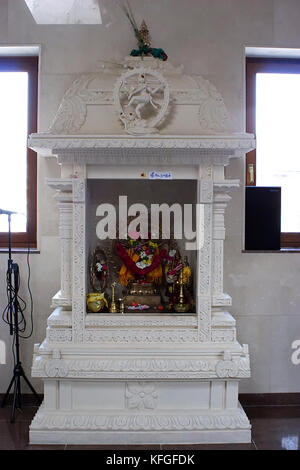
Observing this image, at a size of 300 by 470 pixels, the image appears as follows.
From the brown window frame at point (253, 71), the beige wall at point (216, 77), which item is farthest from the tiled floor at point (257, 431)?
the brown window frame at point (253, 71)

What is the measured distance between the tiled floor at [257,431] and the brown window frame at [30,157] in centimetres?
115

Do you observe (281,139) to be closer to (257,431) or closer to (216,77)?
(216,77)

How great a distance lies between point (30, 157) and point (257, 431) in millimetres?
2347

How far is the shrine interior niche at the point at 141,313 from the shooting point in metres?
2.55

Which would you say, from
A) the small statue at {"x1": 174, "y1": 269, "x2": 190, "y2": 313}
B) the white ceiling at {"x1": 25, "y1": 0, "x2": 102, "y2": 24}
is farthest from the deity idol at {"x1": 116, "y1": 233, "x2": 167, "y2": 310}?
the white ceiling at {"x1": 25, "y1": 0, "x2": 102, "y2": 24}

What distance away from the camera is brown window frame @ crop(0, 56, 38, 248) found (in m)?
3.27

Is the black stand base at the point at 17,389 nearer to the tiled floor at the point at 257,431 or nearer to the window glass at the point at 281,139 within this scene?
the tiled floor at the point at 257,431

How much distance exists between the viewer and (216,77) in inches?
122

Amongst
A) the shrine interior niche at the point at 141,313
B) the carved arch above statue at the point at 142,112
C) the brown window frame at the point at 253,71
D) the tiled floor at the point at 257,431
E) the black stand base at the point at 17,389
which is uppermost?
the brown window frame at the point at 253,71

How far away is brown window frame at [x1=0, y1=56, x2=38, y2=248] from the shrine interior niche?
72cm
